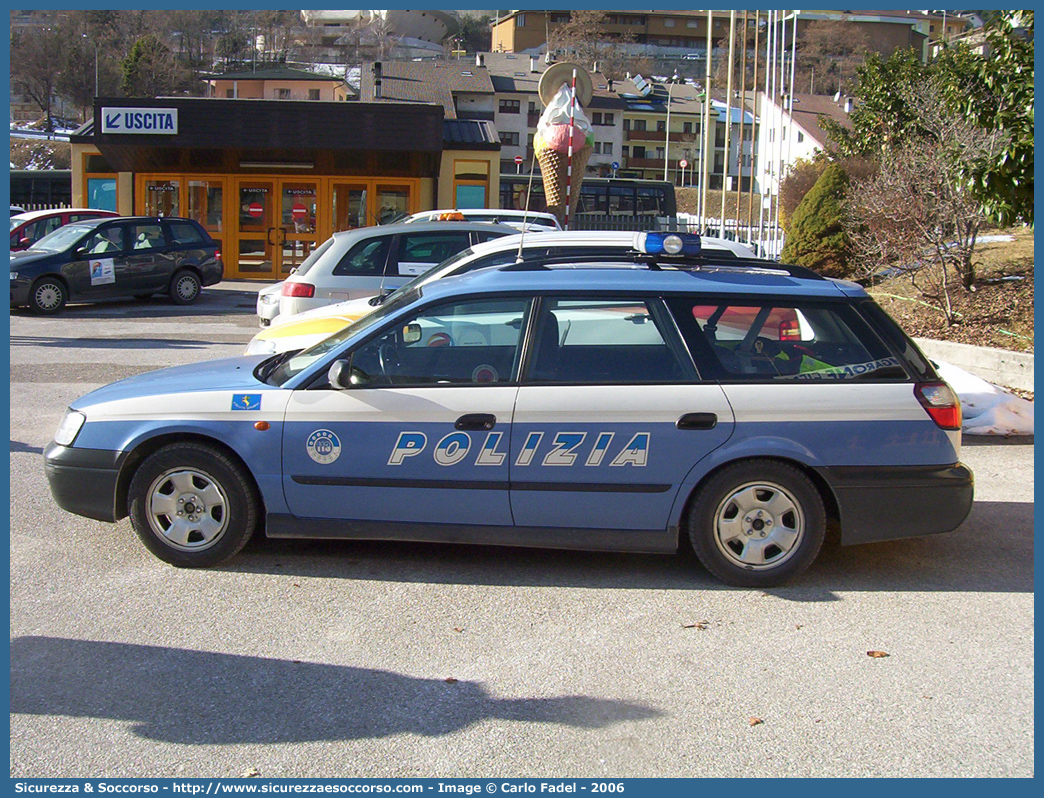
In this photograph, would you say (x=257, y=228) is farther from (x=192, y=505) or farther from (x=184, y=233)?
(x=192, y=505)

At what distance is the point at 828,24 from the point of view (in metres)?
91.1

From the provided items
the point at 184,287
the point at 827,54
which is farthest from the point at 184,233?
the point at 827,54

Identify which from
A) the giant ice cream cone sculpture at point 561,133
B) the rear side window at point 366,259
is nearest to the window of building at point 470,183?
the giant ice cream cone sculpture at point 561,133

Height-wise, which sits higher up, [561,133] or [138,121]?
[138,121]

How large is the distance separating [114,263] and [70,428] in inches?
529

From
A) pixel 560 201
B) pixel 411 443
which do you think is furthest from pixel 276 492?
pixel 560 201

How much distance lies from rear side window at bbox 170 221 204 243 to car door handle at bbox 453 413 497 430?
15.2 meters

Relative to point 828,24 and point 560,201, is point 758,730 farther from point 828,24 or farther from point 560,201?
point 828,24

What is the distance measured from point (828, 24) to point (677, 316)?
95.7 meters

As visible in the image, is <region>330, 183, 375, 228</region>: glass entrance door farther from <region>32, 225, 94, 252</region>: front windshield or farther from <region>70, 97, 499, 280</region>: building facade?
<region>32, 225, 94, 252</region>: front windshield

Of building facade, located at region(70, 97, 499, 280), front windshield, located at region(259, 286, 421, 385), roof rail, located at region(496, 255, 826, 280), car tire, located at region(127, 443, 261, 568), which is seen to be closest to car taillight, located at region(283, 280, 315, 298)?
front windshield, located at region(259, 286, 421, 385)

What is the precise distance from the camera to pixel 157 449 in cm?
537

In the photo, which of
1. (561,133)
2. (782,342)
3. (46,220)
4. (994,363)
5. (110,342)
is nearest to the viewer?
(782,342)

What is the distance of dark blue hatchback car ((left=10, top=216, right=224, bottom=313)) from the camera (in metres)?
17.0
